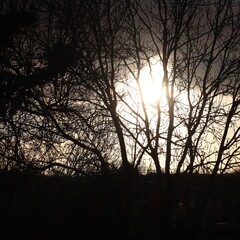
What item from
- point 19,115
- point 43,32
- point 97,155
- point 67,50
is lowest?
point 97,155

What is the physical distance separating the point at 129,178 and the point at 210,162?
2.01 meters

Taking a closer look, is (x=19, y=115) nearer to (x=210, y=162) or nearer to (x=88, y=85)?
(x=88, y=85)

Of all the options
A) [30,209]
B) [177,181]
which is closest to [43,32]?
[177,181]

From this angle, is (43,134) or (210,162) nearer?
(210,162)

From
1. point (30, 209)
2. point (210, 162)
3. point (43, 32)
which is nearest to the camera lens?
point (210, 162)

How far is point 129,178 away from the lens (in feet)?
30.3

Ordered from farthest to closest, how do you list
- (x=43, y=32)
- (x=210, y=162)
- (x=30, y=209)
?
1. (x=30, y=209)
2. (x=43, y=32)
3. (x=210, y=162)

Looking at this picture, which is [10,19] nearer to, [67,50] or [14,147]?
[67,50]

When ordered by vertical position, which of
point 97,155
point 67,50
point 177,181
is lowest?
point 177,181

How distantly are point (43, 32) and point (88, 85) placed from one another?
185 cm

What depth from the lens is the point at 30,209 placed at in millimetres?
14391

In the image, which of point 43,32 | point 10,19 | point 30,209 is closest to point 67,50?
point 43,32

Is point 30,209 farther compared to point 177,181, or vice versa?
point 30,209

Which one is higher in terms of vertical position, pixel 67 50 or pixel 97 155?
pixel 67 50
